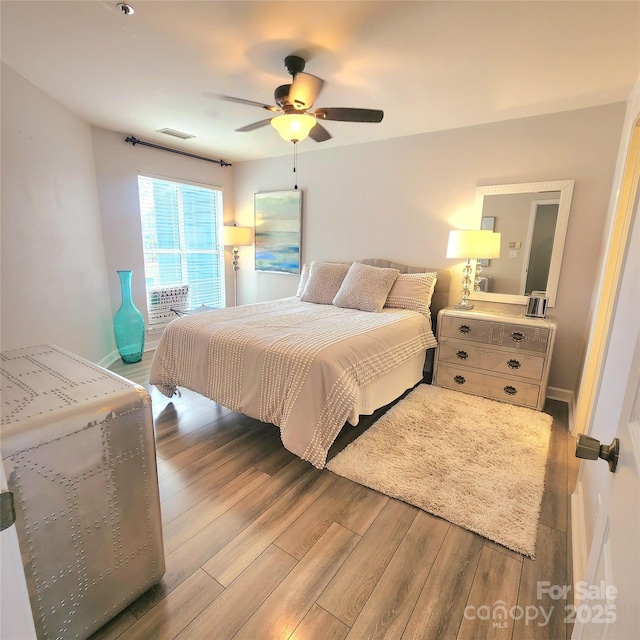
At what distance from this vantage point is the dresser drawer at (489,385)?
280 cm

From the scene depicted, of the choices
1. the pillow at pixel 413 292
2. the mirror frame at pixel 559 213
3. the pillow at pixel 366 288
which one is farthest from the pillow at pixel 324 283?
the mirror frame at pixel 559 213

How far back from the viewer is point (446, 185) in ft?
11.1

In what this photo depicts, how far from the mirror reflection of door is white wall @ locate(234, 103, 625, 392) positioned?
134 millimetres

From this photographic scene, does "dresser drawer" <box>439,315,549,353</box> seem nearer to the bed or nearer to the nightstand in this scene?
the nightstand

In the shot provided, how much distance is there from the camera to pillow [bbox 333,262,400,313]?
3.30 m

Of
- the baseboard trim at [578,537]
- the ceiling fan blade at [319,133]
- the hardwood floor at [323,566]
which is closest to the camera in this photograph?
the hardwood floor at [323,566]

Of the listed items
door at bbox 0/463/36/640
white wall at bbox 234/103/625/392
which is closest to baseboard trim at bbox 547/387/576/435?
white wall at bbox 234/103/625/392

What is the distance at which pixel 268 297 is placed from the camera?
5.09 meters

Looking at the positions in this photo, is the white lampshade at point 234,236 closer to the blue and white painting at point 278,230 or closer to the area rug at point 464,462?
the blue and white painting at point 278,230

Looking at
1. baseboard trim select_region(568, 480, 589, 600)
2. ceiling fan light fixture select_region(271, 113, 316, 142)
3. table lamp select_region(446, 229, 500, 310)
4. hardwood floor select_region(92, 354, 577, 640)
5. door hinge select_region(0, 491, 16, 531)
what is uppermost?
ceiling fan light fixture select_region(271, 113, 316, 142)

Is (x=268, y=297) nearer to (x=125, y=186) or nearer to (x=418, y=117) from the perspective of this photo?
(x=125, y=186)

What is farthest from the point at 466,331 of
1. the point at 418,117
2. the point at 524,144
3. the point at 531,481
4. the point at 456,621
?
the point at 456,621

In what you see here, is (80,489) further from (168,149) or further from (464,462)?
(168,149)

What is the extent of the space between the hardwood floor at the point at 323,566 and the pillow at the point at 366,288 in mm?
1711
